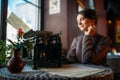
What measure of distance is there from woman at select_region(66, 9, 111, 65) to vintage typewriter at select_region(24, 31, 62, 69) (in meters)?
0.27

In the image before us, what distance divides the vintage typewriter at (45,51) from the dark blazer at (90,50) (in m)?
0.26

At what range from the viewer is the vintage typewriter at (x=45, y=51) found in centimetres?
158

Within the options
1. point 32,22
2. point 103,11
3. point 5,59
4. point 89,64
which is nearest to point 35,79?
point 89,64

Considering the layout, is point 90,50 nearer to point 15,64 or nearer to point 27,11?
point 15,64

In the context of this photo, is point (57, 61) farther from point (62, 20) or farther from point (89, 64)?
point (62, 20)

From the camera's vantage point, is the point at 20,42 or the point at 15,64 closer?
the point at 15,64

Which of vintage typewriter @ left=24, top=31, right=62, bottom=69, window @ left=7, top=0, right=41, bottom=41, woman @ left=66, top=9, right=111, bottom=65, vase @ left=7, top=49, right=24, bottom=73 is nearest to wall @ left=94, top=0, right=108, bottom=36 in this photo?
window @ left=7, top=0, right=41, bottom=41

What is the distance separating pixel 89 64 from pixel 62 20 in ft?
5.40

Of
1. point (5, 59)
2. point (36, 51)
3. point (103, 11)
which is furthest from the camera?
point (103, 11)

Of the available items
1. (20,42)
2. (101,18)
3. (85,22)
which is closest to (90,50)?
(85,22)

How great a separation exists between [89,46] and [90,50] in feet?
0.14

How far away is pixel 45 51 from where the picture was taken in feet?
5.32

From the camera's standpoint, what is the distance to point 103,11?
4.62 metres

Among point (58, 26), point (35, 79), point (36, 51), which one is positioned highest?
point (58, 26)
